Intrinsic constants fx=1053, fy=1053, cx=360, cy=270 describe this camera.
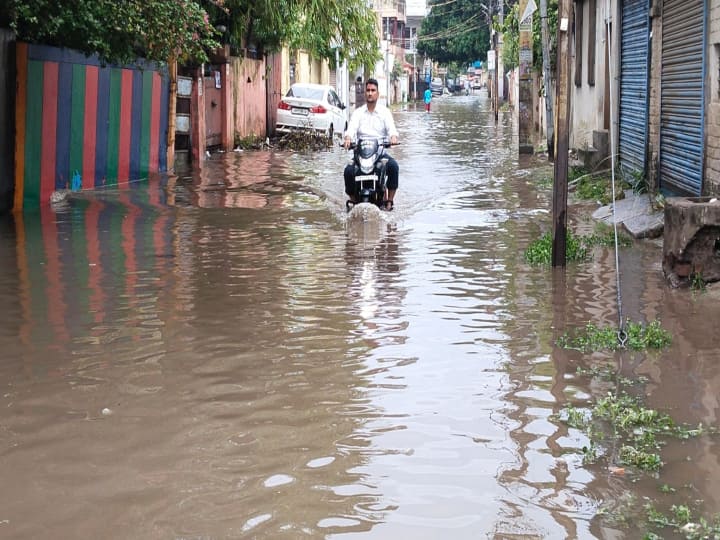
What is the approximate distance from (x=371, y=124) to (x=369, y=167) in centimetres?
51

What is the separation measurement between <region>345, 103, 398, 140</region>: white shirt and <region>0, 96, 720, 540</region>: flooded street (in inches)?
64.7

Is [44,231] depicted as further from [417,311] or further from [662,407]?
[662,407]

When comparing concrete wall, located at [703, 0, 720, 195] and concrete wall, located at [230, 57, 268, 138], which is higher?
concrete wall, located at [230, 57, 268, 138]

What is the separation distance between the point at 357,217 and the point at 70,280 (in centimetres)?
465

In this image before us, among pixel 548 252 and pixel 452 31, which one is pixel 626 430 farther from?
pixel 452 31

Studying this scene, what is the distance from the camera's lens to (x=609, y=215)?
1252 centimetres

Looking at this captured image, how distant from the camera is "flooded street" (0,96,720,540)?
3.97 meters

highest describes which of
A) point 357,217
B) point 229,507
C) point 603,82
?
point 603,82

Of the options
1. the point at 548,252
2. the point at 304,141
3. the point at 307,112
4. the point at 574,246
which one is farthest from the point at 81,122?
the point at 307,112

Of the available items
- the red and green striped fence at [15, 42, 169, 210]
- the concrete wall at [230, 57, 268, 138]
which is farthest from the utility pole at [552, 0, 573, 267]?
the concrete wall at [230, 57, 268, 138]

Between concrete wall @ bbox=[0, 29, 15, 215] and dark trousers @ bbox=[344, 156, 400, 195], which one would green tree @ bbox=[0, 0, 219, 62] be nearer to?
concrete wall @ bbox=[0, 29, 15, 215]

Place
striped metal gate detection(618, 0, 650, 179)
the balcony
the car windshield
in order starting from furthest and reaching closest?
the balcony
the car windshield
striped metal gate detection(618, 0, 650, 179)

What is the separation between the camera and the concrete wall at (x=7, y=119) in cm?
1261

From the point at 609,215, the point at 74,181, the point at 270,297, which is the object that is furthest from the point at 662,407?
the point at 74,181
